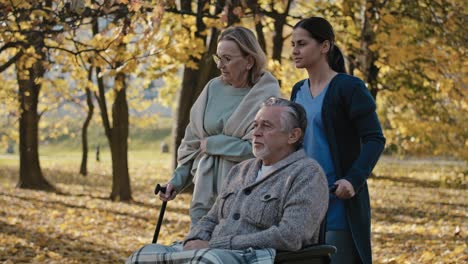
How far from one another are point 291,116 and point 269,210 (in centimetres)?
40

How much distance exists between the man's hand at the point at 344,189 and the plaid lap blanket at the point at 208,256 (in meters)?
0.41

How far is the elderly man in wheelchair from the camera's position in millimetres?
3402

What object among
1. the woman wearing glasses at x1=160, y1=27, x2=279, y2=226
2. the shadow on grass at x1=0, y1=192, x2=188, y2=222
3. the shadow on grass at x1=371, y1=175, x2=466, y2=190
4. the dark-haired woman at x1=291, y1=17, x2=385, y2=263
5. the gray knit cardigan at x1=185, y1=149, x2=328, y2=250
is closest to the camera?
the gray knit cardigan at x1=185, y1=149, x2=328, y2=250

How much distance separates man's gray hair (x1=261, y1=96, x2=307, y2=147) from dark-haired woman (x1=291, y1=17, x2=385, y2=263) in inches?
9.1

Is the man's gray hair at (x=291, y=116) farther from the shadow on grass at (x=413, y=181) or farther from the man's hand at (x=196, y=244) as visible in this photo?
the shadow on grass at (x=413, y=181)

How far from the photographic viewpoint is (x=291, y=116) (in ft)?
12.0

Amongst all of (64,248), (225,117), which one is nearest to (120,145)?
(64,248)

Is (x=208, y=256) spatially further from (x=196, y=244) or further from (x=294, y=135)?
(x=294, y=135)

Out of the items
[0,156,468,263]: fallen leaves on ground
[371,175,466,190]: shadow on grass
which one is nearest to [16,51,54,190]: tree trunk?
[0,156,468,263]: fallen leaves on ground

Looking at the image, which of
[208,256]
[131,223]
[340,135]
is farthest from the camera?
[131,223]

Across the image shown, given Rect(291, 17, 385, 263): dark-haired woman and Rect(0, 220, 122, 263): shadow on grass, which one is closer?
Rect(291, 17, 385, 263): dark-haired woman

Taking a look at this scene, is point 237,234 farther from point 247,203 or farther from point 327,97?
point 327,97

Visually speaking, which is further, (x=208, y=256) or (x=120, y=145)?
(x=120, y=145)

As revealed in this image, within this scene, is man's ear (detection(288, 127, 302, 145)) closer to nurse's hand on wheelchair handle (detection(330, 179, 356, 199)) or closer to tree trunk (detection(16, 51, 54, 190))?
nurse's hand on wheelchair handle (detection(330, 179, 356, 199))
